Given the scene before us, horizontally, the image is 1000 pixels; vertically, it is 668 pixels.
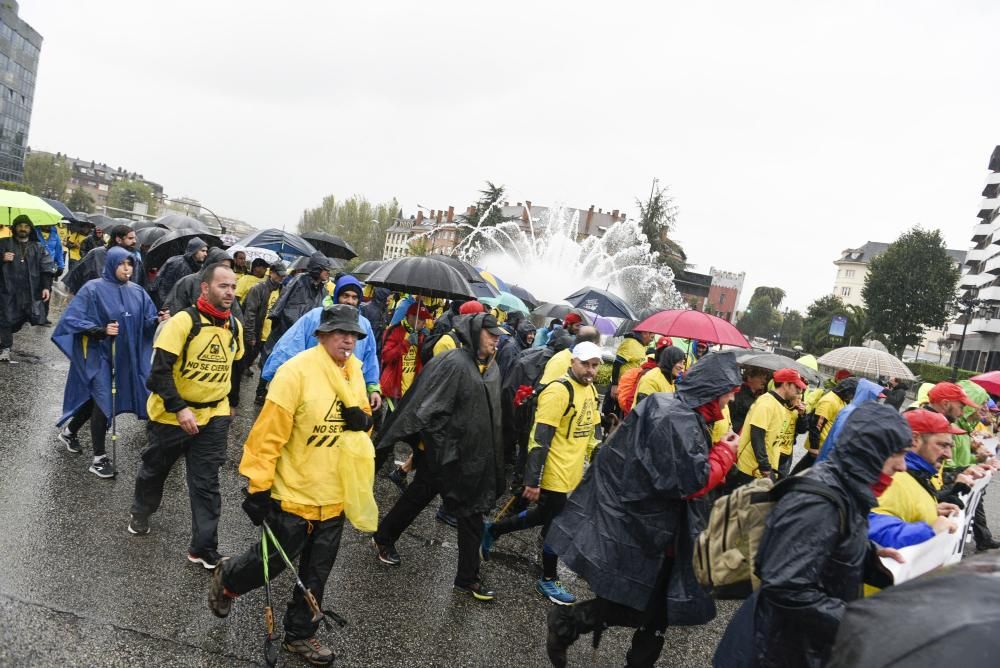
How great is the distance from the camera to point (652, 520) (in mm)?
3680

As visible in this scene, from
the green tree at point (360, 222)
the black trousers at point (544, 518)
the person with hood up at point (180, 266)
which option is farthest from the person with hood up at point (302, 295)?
the green tree at point (360, 222)

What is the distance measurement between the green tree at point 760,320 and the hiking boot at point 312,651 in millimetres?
132358

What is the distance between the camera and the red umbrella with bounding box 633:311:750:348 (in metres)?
8.30

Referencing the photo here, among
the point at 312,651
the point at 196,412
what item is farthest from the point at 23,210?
the point at 312,651

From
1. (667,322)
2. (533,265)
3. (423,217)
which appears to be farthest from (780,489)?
(423,217)

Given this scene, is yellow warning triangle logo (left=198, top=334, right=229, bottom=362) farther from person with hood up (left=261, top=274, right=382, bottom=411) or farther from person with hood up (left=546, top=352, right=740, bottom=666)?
person with hood up (left=546, top=352, right=740, bottom=666)

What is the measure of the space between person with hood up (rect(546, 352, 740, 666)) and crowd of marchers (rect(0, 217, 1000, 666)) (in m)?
0.01

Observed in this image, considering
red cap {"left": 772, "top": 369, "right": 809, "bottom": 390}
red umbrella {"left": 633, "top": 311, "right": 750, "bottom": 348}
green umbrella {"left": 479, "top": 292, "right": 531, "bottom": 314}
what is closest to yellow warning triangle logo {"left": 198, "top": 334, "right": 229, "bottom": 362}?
red cap {"left": 772, "top": 369, "right": 809, "bottom": 390}

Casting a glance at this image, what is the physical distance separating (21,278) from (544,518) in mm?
7916

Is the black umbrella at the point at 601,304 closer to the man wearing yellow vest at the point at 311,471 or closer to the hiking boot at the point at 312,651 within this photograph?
the man wearing yellow vest at the point at 311,471

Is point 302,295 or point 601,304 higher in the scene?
point 601,304

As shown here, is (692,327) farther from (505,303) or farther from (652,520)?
(652,520)

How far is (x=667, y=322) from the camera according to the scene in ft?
28.5

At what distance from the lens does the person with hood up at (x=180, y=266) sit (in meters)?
9.44
